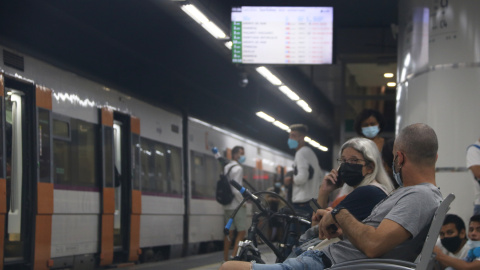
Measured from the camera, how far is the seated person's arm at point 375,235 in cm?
340

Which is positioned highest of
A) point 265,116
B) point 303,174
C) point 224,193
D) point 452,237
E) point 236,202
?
point 265,116

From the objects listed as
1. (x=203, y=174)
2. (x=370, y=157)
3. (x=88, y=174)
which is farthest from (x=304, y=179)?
(x=203, y=174)

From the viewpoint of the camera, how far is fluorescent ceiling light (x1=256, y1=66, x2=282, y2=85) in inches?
630

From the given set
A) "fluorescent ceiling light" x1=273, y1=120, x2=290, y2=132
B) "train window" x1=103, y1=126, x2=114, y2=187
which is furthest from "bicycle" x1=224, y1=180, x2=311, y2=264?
"fluorescent ceiling light" x1=273, y1=120, x2=290, y2=132

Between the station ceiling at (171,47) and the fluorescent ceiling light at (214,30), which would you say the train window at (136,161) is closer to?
the station ceiling at (171,47)

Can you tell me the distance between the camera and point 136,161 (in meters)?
13.3

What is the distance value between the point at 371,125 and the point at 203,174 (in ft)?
37.2

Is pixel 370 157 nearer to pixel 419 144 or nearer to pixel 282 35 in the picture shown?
pixel 419 144

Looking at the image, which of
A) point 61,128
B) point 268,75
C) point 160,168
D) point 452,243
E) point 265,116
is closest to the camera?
point 452,243

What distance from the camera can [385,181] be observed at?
452cm

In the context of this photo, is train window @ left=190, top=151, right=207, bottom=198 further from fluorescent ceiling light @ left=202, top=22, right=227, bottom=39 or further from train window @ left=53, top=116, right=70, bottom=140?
train window @ left=53, top=116, right=70, bottom=140

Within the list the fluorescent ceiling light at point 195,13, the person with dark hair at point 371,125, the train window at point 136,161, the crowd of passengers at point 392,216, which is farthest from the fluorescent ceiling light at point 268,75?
the crowd of passengers at point 392,216

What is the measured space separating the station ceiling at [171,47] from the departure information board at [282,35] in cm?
19

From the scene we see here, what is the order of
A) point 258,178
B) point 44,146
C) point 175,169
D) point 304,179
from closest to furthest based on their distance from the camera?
point 304,179
point 44,146
point 175,169
point 258,178
